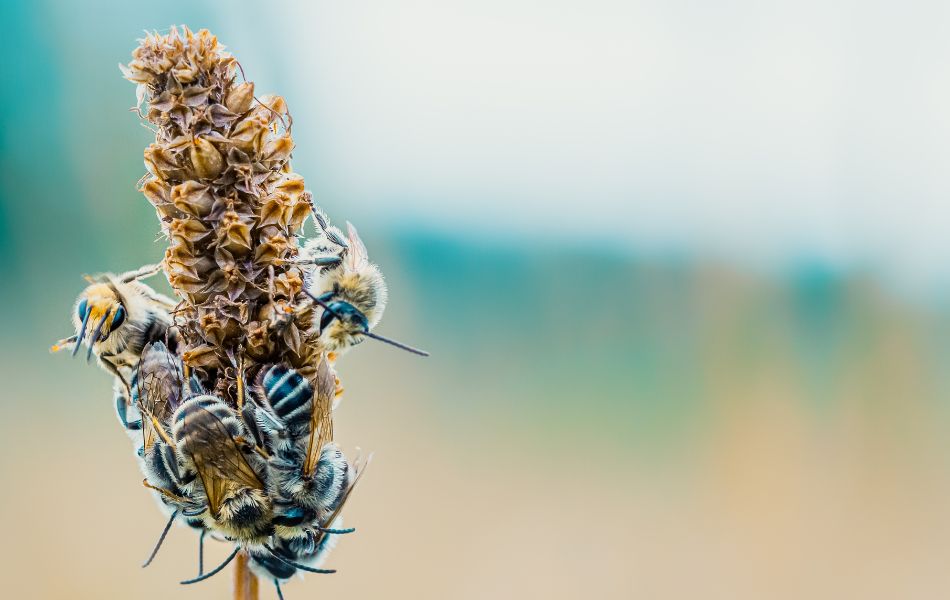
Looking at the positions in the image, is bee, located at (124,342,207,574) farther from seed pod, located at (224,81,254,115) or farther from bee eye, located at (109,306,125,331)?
seed pod, located at (224,81,254,115)

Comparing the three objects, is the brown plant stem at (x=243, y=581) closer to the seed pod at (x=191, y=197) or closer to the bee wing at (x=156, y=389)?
the bee wing at (x=156, y=389)

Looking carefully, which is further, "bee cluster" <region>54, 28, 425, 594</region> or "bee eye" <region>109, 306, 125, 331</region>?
"bee eye" <region>109, 306, 125, 331</region>

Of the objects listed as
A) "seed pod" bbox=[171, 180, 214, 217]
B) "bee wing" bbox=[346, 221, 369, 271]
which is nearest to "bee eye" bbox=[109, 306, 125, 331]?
"seed pod" bbox=[171, 180, 214, 217]

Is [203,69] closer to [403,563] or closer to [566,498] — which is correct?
[403,563]

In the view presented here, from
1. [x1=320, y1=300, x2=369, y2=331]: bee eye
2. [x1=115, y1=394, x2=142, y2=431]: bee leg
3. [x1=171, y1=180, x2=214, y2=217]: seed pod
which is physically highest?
[x1=171, y1=180, x2=214, y2=217]: seed pod

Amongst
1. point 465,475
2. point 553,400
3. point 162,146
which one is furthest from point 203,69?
point 553,400

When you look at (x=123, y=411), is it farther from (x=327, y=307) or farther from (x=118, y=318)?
(x=327, y=307)

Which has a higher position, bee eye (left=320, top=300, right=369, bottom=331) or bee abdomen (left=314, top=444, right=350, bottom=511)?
bee eye (left=320, top=300, right=369, bottom=331)
